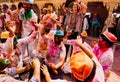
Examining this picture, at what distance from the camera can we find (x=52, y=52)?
16.5ft

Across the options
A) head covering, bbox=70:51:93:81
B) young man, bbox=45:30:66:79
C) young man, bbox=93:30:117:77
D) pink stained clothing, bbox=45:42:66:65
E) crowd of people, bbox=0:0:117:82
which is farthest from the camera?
pink stained clothing, bbox=45:42:66:65

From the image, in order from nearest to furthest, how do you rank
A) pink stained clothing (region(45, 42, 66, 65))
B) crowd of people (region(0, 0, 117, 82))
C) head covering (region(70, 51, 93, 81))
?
head covering (region(70, 51, 93, 81)), crowd of people (region(0, 0, 117, 82)), pink stained clothing (region(45, 42, 66, 65))

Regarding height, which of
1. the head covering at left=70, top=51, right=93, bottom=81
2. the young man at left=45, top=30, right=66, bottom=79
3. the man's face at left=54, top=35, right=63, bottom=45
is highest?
the head covering at left=70, top=51, right=93, bottom=81

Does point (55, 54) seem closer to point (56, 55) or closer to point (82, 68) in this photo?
point (56, 55)

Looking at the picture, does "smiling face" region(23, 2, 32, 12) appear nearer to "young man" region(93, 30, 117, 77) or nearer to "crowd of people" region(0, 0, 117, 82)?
"crowd of people" region(0, 0, 117, 82)

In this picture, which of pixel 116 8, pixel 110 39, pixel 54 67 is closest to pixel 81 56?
pixel 110 39

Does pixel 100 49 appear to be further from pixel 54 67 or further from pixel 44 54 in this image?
pixel 44 54

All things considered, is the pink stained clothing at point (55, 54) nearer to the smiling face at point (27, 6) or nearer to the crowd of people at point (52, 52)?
the crowd of people at point (52, 52)

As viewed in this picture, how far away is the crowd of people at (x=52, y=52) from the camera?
248 centimetres

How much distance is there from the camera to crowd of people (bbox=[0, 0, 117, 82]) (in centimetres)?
248

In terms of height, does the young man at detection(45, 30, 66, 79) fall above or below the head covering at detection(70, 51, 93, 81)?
below

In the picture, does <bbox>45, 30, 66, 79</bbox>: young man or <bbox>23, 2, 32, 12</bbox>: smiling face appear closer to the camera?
<bbox>45, 30, 66, 79</bbox>: young man

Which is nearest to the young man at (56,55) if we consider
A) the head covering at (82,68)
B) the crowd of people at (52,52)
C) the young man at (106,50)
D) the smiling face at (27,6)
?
the crowd of people at (52,52)

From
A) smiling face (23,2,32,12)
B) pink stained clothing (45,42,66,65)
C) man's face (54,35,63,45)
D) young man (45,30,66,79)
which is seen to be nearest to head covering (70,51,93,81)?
young man (45,30,66,79)
